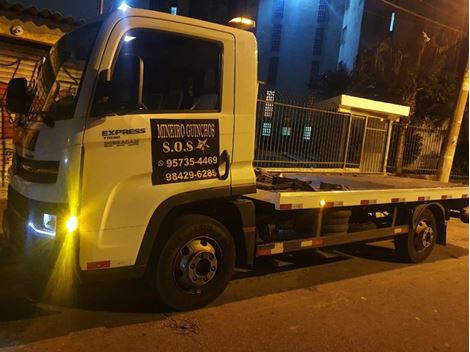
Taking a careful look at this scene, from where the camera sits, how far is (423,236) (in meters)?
6.76

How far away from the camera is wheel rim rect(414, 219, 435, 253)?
22.0 feet

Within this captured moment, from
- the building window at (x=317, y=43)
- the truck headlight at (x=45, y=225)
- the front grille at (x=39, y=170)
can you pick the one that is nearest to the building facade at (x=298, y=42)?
the building window at (x=317, y=43)

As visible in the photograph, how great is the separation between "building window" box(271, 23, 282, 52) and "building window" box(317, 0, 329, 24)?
13.0 feet

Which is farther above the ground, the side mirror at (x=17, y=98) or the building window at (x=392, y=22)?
the building window at (x=392, y=22)

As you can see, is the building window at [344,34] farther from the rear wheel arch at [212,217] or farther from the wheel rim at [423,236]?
the rear wheel arch at [212,217]

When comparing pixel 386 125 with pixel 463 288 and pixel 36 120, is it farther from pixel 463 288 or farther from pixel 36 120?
pixel 36 120

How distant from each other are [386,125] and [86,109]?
455 inches

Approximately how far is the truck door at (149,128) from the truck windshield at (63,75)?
0.24 m

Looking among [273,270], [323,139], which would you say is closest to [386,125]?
[323,139]

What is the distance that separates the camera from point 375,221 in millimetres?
6383

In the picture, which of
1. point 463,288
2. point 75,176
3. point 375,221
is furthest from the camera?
point 375,221

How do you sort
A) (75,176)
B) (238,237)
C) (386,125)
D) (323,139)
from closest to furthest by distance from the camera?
(75,176), (238,237), (323,139), (386,125)

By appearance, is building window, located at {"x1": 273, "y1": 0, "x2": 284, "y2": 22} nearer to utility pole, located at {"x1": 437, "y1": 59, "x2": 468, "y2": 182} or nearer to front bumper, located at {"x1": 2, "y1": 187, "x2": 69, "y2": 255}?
utility pole, located at {"x1": 437, "y1": 59, "x2": 468, "y2": 182}

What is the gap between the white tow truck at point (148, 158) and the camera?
359 cm
